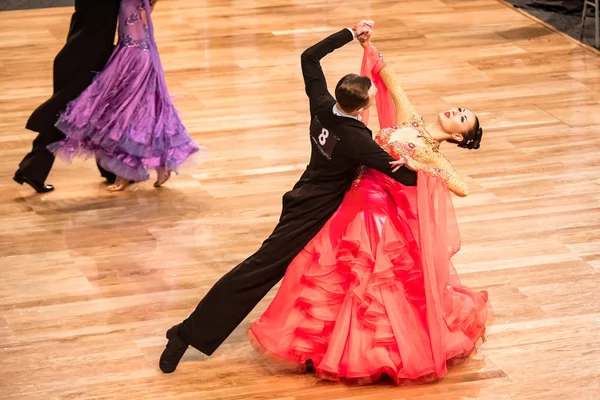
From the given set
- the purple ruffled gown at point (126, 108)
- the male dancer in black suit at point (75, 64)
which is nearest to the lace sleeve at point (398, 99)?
the purple ruffled gown at point (126, 108)

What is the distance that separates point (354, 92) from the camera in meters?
3.51

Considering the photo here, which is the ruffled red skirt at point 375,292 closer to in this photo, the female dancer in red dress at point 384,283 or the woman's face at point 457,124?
the female dancer in red dress at point 384,283

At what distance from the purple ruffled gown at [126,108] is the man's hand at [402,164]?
1.83 m

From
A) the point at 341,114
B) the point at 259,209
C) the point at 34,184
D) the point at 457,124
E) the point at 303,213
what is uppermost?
the point at 341,114

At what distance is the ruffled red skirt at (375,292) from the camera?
3643 millimetres

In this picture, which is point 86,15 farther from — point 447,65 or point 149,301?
point 447,65

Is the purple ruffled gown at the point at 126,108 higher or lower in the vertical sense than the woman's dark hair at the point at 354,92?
lower

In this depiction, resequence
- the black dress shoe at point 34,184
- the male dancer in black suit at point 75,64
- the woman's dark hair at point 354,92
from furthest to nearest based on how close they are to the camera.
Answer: the black dress shoe at point 34,184, the male dancer in black suit at point 75,64, the woman's dark hair at point 354,92

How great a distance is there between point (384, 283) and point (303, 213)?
0.35m

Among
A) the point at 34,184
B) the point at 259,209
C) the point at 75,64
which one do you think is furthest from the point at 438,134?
the point at 34,184

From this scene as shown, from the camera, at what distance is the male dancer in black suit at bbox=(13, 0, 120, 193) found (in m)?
4.98

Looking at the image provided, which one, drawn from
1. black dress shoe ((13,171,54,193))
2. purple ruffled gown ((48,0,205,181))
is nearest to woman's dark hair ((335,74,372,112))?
purple ruffled gown ((48,0,205,181))

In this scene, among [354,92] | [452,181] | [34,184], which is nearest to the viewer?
[354,92]

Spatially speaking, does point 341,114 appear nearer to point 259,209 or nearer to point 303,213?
point 303,213
